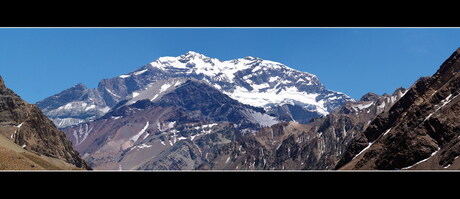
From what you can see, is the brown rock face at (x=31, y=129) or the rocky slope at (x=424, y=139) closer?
the brown rock face at (x=31, y=129)

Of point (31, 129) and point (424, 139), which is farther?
point (31, 129)

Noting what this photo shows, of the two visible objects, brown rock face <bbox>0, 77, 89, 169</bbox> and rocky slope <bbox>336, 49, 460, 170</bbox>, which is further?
rocky slope <bbox>336, 49, 460, 170</bbox>

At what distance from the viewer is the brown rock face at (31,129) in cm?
16688

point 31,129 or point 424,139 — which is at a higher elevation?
point 31,129

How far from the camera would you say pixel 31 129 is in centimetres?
18000

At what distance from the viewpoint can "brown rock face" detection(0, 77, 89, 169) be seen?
166875 millimetres
